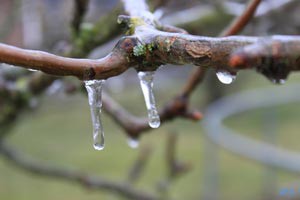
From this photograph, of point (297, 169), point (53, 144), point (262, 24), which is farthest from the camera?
point (53, 144)

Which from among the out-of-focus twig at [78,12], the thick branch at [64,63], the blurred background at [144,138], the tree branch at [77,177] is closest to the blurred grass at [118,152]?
the blurred background at [144,138]

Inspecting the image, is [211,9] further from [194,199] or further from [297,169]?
[194,199]

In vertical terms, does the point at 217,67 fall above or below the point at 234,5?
below

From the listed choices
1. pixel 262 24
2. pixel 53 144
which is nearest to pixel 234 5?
pixel 262 24

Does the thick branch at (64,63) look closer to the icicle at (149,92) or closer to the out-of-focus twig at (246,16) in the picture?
the icicle at (149,92)

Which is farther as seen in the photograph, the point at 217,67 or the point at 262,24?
the point at 262,24

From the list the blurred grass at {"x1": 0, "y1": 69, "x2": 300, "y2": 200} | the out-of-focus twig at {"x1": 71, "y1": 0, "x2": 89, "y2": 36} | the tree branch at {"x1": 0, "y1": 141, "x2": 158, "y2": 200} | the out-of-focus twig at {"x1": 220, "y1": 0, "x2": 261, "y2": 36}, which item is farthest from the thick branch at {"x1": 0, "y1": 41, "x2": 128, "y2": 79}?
the blurred grass at {"x1": 0, "y1": 69, "x2": 300, "y2": 200}

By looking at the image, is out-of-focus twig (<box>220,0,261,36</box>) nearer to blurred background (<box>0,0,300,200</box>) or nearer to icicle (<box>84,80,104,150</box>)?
icicle (<box>84,80,104,150</box>)

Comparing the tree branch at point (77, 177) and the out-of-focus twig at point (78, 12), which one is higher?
the tree branch at point (77, 177)
